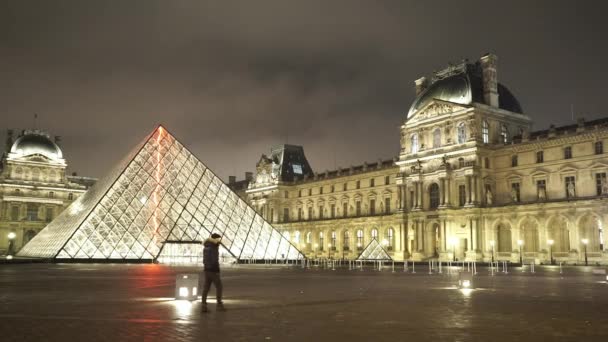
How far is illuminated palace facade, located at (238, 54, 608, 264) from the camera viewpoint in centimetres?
4041

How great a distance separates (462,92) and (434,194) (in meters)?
8.81

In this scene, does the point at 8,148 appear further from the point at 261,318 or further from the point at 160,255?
the point at 261,318

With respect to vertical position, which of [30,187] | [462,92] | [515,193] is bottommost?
[515,193]

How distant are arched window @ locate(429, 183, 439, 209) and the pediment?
234 inches

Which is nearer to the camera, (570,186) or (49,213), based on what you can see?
(570,186)

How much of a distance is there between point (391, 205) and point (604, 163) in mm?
22212

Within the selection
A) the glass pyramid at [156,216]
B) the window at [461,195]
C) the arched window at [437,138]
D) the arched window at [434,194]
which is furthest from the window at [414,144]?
the glass pyramid at [156,216]

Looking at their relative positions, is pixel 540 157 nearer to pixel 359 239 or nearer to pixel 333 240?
pixel 359 239

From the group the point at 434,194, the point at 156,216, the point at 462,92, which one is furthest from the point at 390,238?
the point at 156,216

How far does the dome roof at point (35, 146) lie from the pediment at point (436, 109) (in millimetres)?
49079

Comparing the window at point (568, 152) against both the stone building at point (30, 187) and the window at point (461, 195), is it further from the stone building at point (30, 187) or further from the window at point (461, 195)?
the stone building at point (30, 187)

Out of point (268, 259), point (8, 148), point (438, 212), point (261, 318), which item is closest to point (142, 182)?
point (268, 259)

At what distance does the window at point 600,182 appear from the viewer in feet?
130

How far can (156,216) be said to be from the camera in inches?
1393
